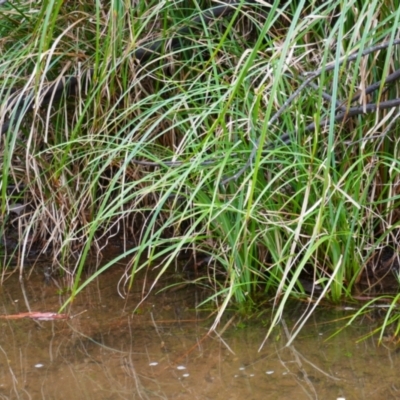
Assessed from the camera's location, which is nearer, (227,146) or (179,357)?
(179,357)

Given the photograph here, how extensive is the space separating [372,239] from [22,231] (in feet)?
5.06

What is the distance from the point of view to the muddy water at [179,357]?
2146 millimetres

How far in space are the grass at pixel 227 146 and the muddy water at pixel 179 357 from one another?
0.12 m

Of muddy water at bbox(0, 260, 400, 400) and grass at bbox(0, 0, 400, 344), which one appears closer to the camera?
muddy water at bbox(0, 260, 400, 400)

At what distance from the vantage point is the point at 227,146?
262 cm

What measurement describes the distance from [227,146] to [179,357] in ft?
2.36

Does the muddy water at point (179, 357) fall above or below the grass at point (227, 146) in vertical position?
below

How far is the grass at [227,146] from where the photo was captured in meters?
2.42

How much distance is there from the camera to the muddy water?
215 centimetres

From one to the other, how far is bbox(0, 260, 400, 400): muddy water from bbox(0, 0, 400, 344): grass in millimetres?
116

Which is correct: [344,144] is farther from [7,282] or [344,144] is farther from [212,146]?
[7,282]

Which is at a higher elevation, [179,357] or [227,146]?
[227,146]

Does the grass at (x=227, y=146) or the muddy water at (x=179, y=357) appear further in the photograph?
the grass at (x=227, y=146)

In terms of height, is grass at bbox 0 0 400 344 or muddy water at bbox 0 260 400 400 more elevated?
grass at bbox 0 0 400 344
